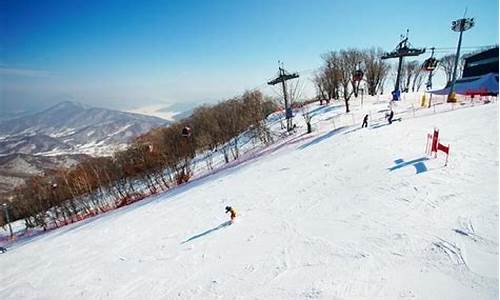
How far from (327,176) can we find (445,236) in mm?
8285

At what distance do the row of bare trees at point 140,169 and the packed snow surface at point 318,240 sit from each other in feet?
73.1

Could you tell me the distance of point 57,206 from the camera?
52.6m

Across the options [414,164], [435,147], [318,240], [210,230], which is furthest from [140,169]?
[435,147]

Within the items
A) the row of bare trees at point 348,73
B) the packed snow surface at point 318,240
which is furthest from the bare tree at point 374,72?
the packed snow surface at point 318,240

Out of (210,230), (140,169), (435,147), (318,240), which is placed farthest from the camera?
(140,169)

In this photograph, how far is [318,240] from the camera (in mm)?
10938

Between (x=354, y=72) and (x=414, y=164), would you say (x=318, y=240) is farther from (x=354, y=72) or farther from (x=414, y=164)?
(x=354, y=72)

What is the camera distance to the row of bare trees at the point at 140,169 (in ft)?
151

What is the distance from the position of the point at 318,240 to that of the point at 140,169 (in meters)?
43.2

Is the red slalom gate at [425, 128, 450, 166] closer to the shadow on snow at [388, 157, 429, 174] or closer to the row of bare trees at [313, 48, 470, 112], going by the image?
the shadow on snow at [388, 157, 429, 174]

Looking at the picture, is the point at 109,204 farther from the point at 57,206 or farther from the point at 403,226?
the point at 403,226

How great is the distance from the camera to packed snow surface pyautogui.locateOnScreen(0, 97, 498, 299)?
8.45m

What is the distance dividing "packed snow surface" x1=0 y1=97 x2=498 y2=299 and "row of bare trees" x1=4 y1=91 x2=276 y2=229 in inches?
877

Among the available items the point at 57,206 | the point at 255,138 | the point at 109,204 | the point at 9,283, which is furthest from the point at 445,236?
the point at 57,206
